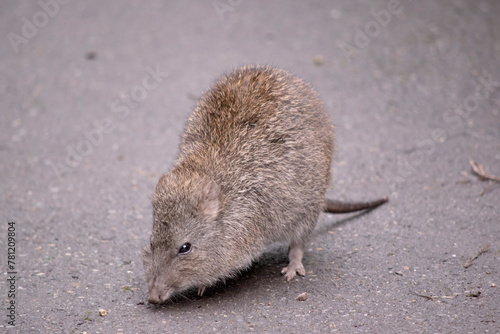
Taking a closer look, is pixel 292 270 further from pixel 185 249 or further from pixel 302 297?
pixel 185 249

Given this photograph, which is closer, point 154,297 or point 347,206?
point 154,297

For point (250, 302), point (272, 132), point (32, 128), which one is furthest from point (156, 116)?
point (250, 302)

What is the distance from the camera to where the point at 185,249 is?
16.0 ft

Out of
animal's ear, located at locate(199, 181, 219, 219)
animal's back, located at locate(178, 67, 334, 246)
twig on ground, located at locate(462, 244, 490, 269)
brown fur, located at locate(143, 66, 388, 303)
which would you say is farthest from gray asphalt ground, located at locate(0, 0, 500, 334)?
animal's ear, located at locate(199, 181, 219, 219)

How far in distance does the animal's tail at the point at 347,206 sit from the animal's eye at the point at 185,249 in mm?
1848

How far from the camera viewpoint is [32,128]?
8984mm

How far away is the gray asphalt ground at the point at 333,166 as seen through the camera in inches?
195

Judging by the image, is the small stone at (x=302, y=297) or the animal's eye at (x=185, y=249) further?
the small stone at (x=302, y=297)

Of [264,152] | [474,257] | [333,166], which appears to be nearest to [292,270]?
[264,152]

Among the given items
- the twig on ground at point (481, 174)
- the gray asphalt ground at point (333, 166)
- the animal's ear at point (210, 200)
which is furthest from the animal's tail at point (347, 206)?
the animal's ear at point (210, 200)

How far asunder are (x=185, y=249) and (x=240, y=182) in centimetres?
79

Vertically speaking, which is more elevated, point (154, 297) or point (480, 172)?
point (154, 297)

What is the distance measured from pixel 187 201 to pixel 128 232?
184 cm

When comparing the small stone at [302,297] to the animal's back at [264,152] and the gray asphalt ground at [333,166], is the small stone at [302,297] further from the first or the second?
the animal's back at [264,152]
